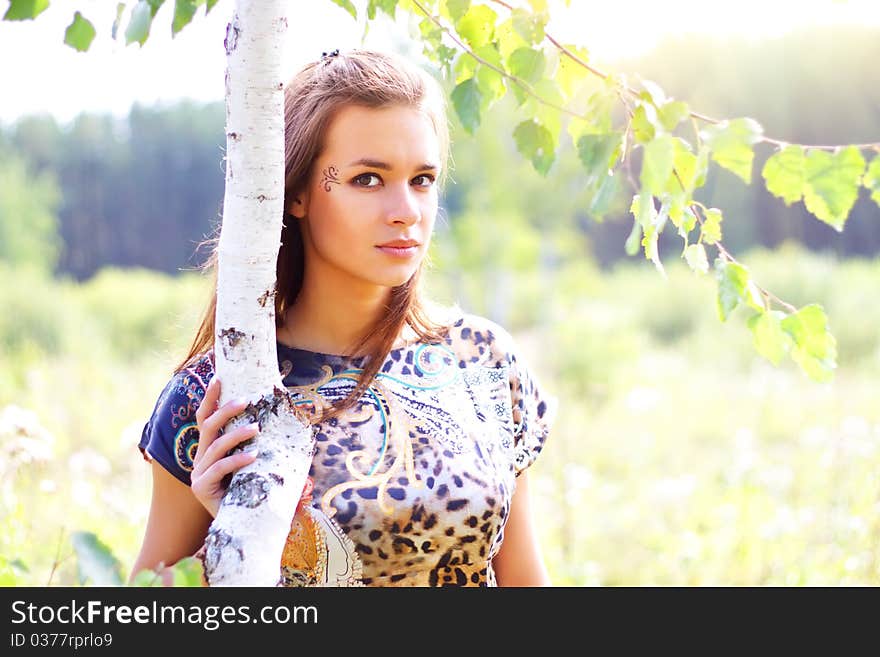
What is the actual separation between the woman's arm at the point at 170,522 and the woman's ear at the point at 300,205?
0.53m

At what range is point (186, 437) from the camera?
1556mm

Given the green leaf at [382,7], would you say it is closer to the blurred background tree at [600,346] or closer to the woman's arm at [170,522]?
the blurred background tree at [600,346]

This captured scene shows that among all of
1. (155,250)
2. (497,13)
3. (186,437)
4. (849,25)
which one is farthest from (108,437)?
(155,250)

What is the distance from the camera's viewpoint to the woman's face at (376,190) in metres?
1.58

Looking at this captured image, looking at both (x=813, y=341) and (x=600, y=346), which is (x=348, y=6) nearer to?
(x=813, y=341)

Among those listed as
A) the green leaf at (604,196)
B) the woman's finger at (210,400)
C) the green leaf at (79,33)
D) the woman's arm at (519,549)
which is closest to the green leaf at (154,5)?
the green leaf at (79,33)

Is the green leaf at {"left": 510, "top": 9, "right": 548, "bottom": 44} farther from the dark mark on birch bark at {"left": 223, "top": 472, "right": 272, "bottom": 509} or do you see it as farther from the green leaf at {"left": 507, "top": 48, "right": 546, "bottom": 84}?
the dark mark on birch bark at {"left": 223, "top": 472, "right": 272, "bottom": 509}

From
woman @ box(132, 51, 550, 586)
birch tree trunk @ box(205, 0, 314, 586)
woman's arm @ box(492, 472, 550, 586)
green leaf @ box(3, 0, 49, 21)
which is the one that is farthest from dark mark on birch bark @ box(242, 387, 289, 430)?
woman's arm @ box(492, 472, 550, 586)

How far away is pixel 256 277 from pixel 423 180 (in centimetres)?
50

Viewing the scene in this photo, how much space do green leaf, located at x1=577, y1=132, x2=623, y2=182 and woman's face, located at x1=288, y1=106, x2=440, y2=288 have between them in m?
0.50

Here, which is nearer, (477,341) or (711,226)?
(711,226)

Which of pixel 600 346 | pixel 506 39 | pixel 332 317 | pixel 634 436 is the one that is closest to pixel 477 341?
pixel 332 317

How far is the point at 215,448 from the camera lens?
4.01 feet
